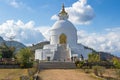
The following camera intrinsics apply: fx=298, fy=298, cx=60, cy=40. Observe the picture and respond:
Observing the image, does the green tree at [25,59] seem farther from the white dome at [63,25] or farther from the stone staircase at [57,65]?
the white dome at [63,25]

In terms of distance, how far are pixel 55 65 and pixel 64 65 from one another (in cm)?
131

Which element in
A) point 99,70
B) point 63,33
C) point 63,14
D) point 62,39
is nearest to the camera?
point 99,70

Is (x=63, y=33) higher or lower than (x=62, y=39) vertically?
higher

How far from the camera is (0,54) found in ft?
187

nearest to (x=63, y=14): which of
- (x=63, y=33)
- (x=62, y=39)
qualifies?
(x=63, y=33)

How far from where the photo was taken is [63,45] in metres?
56.5

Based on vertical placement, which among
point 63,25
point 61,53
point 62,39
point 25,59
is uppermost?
point 63,25

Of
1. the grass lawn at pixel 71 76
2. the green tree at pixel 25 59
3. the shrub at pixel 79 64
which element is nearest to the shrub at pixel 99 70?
the grass lawn at pixel 71 76

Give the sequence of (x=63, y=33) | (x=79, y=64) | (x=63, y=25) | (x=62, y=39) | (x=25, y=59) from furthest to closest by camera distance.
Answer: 1. (x=63, y=25)
2. (x=63, y=33)
3. (x=62, y=39)
4. (x=79, y=64)
5. (x=25, y=59)

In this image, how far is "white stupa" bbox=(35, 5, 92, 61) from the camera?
53.8 metres

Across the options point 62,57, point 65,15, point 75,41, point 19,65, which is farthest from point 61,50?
→ point 19,65

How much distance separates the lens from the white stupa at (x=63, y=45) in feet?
177

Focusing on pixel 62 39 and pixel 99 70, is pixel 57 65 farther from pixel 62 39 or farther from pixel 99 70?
pixel 62 39

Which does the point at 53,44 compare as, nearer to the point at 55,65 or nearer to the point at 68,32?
the point at 68,32
